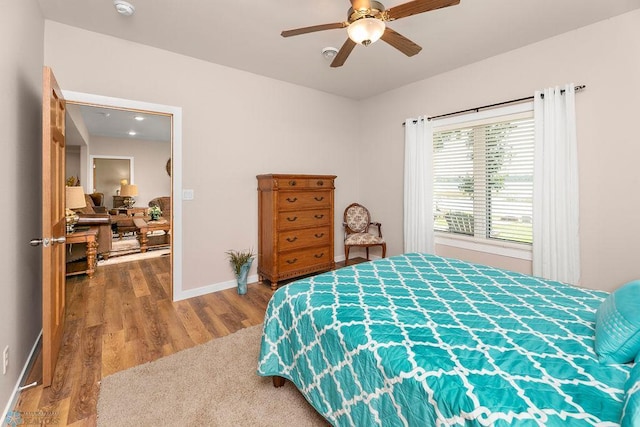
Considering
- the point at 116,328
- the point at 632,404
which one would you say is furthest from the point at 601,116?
the point at 116,328

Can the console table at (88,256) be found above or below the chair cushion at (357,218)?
below

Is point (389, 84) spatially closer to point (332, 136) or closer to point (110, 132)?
point (332, 136)

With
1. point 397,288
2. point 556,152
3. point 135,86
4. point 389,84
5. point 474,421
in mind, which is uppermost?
point 389,84

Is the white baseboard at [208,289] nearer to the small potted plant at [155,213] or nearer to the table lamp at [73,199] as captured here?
the table lamp at [73,199]

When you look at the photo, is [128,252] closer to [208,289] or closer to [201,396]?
[208,289]

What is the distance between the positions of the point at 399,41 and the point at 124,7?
2.19 m

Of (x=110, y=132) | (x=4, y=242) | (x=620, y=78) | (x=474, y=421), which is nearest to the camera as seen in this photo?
(x=474, y=421)

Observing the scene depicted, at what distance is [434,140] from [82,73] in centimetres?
400

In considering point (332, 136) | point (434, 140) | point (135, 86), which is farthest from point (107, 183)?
point (434, 140)

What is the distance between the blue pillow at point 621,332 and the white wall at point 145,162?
23.2 ft

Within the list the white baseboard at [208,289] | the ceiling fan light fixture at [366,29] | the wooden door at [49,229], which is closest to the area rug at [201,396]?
the wooden door at [49,229]

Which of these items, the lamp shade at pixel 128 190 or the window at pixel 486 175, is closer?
the window at pixel 486 175

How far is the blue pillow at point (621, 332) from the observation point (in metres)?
1.08

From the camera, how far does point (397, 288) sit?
185 centimetres
